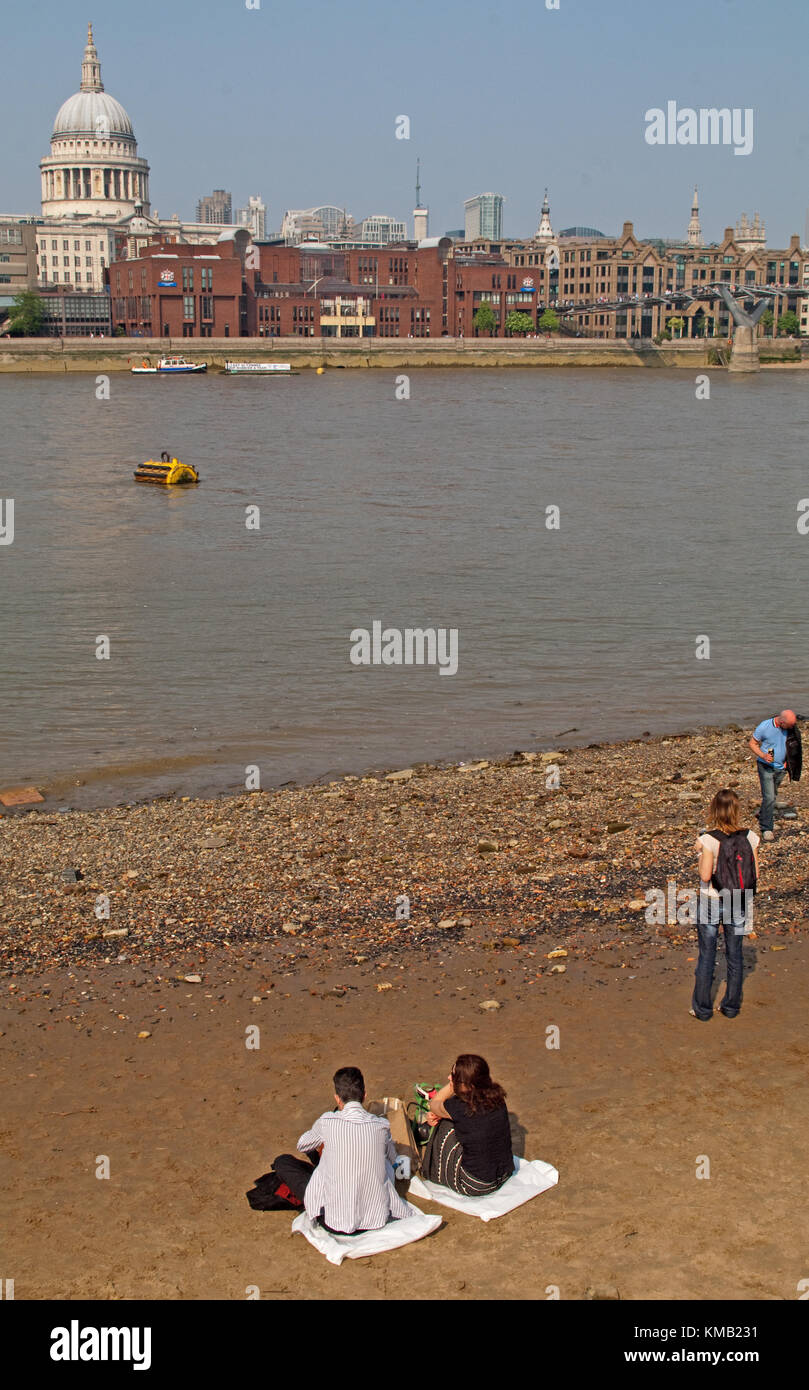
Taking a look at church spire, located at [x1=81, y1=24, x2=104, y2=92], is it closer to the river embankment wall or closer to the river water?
the river embankment wall

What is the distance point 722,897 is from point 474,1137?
2.11 m

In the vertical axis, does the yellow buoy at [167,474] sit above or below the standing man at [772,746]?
above

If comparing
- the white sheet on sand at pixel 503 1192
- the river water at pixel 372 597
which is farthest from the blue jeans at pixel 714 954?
the river water at pixel 372 597

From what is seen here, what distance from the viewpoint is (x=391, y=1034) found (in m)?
7.52

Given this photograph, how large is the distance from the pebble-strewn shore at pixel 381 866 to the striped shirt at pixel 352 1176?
8.98ft

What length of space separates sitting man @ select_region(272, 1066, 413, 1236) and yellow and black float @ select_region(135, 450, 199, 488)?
37579mm

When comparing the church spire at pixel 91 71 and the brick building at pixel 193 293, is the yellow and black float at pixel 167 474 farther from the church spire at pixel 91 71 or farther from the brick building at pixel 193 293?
the church spire at pixel 91 71

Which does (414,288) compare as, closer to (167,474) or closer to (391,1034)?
(167,474)

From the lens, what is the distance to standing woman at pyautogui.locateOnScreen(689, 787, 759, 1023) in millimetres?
7262

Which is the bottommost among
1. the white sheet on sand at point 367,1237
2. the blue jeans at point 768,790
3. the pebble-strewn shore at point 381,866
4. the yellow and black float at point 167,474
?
the white sheet on sand at point 367,1237

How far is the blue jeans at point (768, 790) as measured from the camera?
33.0 feet

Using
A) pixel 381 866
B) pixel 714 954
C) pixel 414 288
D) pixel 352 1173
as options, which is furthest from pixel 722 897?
pixel 414 288
